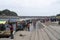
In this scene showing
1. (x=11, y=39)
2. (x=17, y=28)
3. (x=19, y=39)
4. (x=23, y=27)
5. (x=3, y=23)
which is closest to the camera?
(x=11, y=39)

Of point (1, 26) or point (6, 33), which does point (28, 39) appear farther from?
point (1, 26)

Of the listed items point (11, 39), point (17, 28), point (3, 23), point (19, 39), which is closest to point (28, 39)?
point (19, 39)

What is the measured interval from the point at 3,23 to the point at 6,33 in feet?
6.59

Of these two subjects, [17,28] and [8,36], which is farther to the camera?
[17,28]

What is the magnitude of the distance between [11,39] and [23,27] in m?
14.0

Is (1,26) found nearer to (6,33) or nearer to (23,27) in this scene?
(6,33)

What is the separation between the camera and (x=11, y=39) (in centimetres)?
2023

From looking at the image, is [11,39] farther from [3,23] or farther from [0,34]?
[3,23]

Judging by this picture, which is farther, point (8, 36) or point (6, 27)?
point (6, 27)

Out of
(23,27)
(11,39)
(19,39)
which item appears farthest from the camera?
(23,27)

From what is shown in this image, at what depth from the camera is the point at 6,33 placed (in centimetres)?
2300

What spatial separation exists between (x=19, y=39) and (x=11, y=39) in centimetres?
168

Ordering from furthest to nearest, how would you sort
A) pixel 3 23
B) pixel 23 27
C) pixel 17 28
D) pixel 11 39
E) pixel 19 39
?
pixel 23 27, pixel 17 28, pixel 3 23, pixel 19 39, pixel 11 39

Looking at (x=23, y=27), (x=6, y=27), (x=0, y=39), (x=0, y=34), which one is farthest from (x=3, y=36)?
(x=23, y=27)
